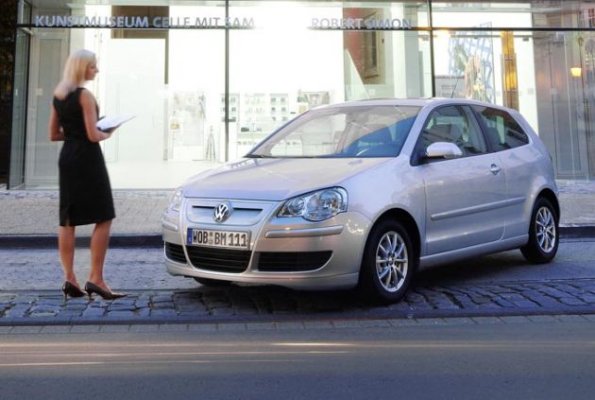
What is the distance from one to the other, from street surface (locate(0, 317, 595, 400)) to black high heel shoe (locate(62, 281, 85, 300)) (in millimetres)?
774

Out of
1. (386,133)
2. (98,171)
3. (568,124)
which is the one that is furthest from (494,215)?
(568,124)

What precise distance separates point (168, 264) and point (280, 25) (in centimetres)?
957

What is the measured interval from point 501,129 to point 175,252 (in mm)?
3576

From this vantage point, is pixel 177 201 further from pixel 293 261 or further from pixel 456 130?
pixel 456 130

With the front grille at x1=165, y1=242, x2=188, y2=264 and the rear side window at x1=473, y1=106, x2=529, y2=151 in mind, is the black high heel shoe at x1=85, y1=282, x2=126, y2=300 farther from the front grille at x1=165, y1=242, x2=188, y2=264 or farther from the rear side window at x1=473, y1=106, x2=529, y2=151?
the rear side window at x1=473, y1=106, x2=529, y2=151

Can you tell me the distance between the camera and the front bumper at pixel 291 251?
4.85m

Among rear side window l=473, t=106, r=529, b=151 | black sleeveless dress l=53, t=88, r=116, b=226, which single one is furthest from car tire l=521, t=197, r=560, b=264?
black sleeveless dress l=53, t=88, r=116, b=226

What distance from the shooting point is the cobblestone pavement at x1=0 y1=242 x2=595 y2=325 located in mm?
5078

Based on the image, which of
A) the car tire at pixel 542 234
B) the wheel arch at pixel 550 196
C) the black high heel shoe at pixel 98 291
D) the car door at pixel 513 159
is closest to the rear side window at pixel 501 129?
the car door at pixel 513 159

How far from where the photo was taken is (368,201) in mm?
5031

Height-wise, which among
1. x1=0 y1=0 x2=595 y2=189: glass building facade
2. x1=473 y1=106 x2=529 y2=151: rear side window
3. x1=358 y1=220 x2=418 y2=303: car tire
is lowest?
x1=358 y1=220 x2=418 y2=303: car tire

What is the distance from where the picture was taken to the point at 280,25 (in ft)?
46.1

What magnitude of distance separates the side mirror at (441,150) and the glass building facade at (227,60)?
8.71 meters

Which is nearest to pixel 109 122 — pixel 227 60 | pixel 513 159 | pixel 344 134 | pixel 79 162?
pixel 79 162
